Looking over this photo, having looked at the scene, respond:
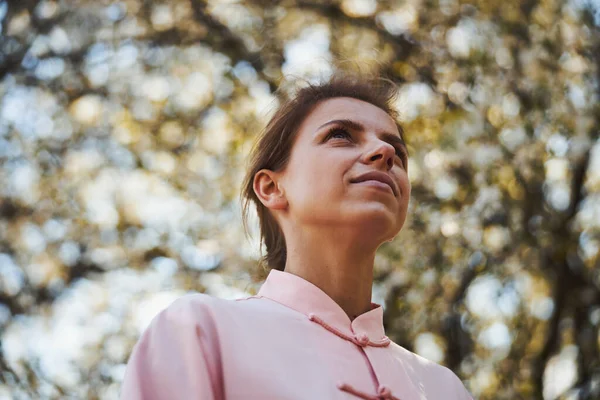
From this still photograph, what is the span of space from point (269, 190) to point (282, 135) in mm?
180

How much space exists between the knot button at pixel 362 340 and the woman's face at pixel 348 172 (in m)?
0.27

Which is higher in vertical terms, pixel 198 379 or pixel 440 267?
pixel 198 379

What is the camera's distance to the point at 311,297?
2.35 metres

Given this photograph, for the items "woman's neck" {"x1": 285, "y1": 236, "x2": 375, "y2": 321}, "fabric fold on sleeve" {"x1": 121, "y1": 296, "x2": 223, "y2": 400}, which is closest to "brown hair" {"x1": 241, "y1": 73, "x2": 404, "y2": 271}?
"woman's neck" {"x1": 285, "y1": 236, "x2": 375, "y2": 321}

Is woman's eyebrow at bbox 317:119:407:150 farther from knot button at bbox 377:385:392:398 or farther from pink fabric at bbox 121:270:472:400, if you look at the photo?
knot button at bbox 377:385:392:398

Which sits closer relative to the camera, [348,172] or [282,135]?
[348,172]

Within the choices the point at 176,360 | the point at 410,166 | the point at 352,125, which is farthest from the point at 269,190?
the point at 410,166

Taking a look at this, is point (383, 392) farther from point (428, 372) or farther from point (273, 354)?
point (428, 372)

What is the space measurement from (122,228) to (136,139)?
822 mm

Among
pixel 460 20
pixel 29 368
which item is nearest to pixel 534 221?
pixel 460 20

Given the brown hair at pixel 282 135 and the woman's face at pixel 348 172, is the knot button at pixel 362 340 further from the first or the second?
the brown hair at pixel 282 135

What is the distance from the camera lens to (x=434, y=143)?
7133 millimetres

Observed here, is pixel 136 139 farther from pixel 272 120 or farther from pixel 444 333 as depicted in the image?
pixel 272 120

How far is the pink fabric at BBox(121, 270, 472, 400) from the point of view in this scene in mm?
1944
